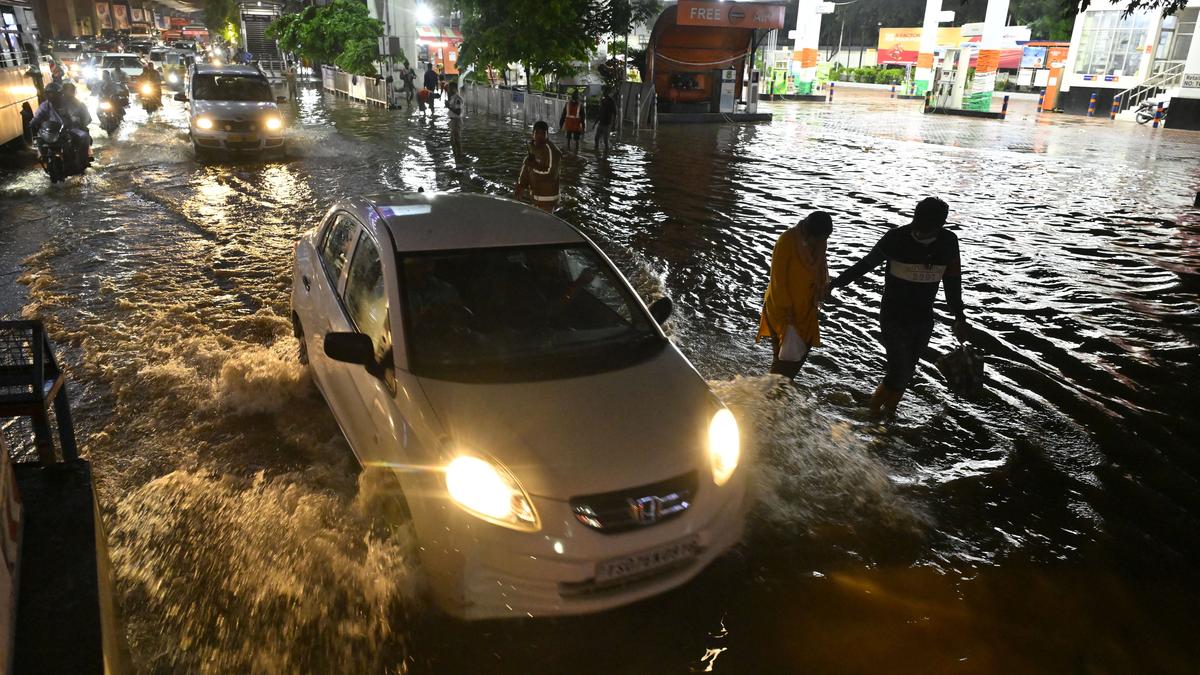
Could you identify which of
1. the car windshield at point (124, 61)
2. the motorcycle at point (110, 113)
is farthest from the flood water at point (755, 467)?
the car windshield at point (124, 61)

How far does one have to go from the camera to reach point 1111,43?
3494 cm

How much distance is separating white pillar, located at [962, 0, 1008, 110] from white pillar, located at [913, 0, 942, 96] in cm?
556

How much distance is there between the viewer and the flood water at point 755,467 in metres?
3.33

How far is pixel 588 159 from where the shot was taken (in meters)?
18.4

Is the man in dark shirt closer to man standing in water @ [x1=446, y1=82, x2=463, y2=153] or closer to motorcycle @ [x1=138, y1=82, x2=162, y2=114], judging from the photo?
man standing in water @ [x1=446, y1=82, x2=463, y2=153]

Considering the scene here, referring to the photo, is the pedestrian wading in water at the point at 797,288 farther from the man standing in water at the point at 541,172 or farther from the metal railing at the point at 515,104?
the metal railing at the point at 515,104

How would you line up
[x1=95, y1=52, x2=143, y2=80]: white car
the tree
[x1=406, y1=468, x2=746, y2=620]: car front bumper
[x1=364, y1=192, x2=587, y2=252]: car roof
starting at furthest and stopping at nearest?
[x1=95, y1=52, x2=143, y2=80]: white car < the tree < [x1=364, y1=192, x2=587, y2=252]: car roof < [x1=406, y1=468, x2=746, y2=620]: car front bumper

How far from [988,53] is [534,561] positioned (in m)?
36.4

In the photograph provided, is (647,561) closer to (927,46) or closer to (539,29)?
(539,29)

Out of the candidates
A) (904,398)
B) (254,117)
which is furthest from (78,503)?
(254,117)

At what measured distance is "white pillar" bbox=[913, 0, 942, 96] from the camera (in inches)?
1635

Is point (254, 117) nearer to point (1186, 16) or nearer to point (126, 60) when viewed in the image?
point (126, 60)

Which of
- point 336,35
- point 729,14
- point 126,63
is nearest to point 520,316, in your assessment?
point 729,14

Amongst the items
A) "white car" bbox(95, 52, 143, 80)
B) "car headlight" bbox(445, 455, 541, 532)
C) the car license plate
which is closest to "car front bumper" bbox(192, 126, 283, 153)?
"car headlight" bbox(445, 455, 541, 532)
